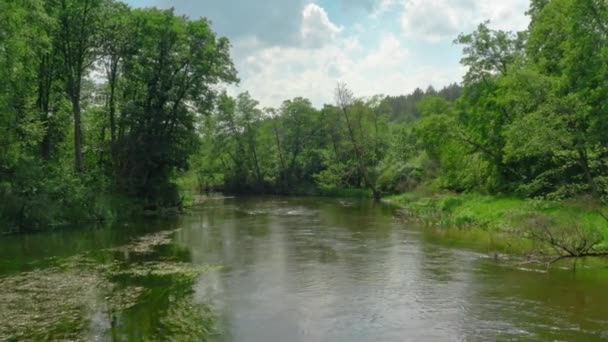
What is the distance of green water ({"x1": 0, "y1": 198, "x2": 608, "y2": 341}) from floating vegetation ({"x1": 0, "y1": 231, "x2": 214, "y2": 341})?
0.04 meters

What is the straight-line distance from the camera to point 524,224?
53.2ft

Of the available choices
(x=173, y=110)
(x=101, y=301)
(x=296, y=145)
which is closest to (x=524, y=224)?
(x=101, y=301)

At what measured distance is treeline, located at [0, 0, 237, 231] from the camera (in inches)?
1046

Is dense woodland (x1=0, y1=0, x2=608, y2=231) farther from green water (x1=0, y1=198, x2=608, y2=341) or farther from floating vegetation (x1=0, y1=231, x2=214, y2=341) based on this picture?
floating vegetation (x1=0, y1=231, x2=214, y2=341)

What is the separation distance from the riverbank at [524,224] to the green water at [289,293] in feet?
4.04

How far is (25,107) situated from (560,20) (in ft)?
102

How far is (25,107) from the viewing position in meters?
29.5

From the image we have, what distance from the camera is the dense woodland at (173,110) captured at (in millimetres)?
19797

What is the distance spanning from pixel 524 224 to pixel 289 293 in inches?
343

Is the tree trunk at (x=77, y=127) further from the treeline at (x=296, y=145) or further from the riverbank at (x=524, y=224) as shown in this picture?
the treeline at (x=296, y=145)

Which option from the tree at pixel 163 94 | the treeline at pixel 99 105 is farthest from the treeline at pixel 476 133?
the treeline at pixel 99 105

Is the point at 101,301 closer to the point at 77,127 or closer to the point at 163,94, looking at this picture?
the point at 77,127

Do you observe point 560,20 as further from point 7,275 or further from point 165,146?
point 165,146

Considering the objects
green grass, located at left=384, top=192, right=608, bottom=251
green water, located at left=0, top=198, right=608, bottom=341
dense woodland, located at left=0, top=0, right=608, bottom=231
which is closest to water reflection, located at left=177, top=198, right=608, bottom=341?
green water, located at left=0, top=198, right=608, bottom=341
